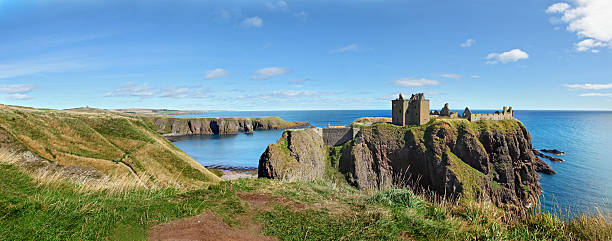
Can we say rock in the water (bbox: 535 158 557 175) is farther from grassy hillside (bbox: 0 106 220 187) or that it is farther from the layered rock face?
grassy hillside (bbox: 0 106 220 187)

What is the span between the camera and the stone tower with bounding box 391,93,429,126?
58.0m

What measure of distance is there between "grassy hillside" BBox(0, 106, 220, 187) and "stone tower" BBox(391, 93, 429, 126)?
4453 cm

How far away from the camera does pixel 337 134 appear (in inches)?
2261

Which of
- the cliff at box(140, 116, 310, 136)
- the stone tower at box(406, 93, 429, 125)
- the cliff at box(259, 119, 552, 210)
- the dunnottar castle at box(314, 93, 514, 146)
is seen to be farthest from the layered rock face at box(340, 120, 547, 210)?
the cliff at box(140, 116, 310, 136)

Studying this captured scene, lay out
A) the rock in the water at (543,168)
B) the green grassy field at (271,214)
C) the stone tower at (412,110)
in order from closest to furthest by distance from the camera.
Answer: the green grassy field at (271,214) < the stone tower at (412,110) < the rock in the water at (543,168)

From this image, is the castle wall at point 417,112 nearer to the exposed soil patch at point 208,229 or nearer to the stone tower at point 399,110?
the stone tower at point 399,110

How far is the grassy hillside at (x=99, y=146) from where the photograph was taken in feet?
72.5

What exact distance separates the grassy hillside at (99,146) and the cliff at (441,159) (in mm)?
20820

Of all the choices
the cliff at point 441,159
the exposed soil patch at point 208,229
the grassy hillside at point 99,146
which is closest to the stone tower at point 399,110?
the cliff at point 441,159

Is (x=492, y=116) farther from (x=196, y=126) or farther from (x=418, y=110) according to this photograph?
(x=196, y=126)

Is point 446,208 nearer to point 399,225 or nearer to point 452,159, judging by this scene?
point 399,225

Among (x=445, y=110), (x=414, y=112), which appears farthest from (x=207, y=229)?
(x=445, y=110)

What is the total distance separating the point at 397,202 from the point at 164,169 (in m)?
24.8

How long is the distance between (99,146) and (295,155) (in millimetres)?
26045
